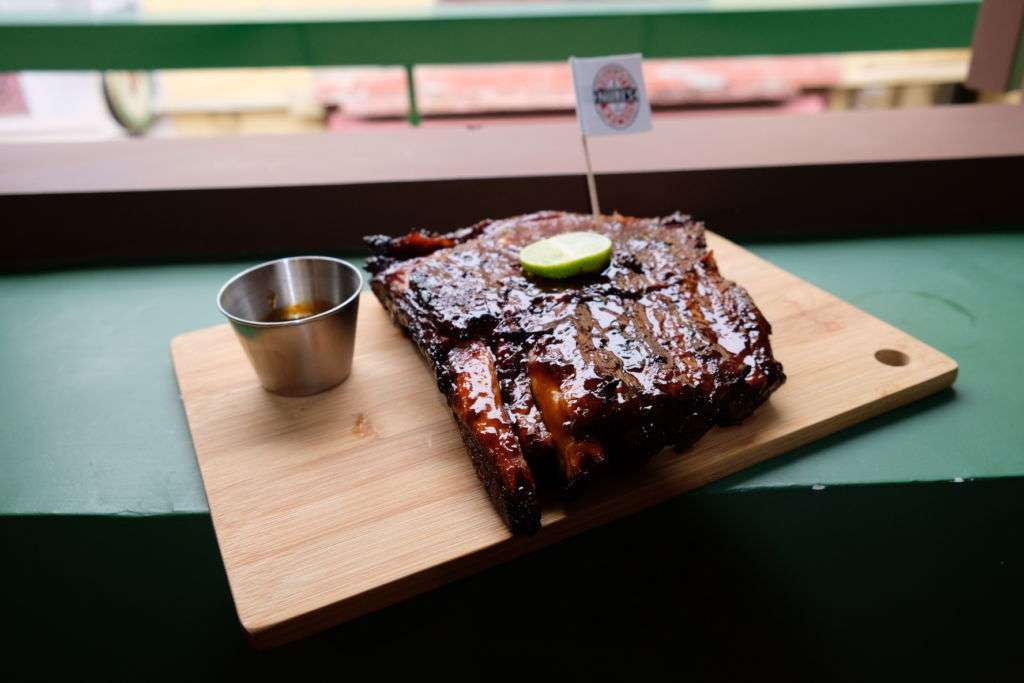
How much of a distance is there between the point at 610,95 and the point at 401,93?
703cm

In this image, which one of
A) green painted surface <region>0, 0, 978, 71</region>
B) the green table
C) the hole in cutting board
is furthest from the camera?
green painted surface <region>0, 0, 978, 71</region>

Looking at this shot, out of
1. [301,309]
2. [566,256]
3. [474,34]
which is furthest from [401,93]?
[566,256]

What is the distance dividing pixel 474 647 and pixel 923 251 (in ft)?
6.23

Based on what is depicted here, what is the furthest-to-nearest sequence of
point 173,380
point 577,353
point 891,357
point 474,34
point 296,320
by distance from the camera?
point 474,34 < point 173,380 < point 891,357 < point 296,320 < point 577,353

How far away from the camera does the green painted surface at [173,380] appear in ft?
4.86

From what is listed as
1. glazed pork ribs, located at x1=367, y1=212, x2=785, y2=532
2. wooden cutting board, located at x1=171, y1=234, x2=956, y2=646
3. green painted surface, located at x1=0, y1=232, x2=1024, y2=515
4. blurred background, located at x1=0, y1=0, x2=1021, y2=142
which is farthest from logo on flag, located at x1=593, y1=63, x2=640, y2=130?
blurred background, located at x1=0, y1=0, x2=1021, y2=142

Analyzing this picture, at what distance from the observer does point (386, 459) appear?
146 cm

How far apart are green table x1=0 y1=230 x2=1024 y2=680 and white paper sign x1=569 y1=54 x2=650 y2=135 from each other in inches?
39.4

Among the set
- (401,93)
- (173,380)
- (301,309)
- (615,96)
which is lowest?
(401,93)

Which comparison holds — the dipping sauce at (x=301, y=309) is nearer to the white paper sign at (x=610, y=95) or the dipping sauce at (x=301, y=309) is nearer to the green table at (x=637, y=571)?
the green table at (x=637, y=571)

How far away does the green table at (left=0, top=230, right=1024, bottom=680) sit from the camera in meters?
1.45

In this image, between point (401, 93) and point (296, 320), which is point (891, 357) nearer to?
point (296, 320)

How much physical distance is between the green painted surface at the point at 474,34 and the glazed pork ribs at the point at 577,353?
7.21 ft

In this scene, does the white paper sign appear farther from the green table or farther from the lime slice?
the green table
